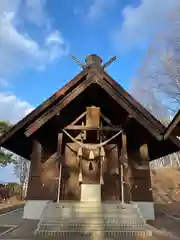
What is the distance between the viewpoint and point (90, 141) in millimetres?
9641

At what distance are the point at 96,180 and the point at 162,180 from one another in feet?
62.6

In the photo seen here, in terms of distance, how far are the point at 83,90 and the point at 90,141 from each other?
2678mm

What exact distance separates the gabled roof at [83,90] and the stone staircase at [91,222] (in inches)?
120

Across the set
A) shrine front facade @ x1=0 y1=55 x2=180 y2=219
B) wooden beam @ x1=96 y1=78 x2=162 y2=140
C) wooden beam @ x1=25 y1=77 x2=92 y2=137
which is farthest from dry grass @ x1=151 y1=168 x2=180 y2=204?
Result: wooden beam @ x1=25 y1=77 x2=92 y2=137

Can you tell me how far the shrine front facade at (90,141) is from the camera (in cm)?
810

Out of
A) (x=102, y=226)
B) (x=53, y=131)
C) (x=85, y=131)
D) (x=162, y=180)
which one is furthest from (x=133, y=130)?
(x=162, y=180)

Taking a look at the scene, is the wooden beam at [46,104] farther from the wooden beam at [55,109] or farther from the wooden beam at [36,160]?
the wooden beam at [36,160]

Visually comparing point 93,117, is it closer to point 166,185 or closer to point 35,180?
point 35,180

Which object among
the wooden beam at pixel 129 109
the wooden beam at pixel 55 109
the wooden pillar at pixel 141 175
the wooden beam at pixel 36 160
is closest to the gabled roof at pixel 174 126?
the wooden beam at pixel 129 109

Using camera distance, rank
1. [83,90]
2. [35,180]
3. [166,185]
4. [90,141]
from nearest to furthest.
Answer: [83,90] → [35,180] → [90,141] → [166,185]

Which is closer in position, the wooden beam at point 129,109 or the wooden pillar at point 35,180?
the wooden beam at point 129,109

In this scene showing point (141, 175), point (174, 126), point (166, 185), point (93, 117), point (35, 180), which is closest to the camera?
point (174, 126)

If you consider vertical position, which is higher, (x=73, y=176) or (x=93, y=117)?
(x=93, y=117)

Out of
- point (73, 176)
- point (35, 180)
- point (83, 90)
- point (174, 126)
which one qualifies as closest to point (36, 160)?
point (35, 180)
